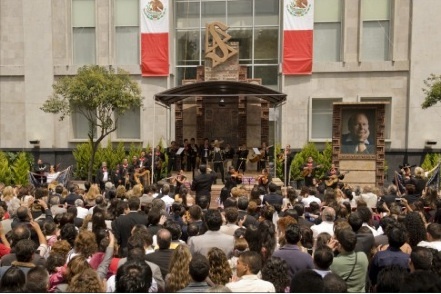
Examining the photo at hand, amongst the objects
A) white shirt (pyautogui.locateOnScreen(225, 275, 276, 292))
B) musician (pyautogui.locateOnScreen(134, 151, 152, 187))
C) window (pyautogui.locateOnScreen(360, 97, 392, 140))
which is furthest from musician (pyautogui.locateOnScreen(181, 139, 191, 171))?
white shirt (pyautogui.locateOnScreen(225, 275, 276, 292))

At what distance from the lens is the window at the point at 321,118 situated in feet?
77.8

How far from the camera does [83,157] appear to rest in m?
23.5

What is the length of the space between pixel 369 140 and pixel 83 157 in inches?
546

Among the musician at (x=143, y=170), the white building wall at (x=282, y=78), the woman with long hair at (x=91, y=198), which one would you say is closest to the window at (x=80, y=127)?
the white building wall at (x=282, y=78)

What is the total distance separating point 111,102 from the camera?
65.8 feet

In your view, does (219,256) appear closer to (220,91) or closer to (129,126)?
(220,91)

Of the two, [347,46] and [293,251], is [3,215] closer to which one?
[293,251]

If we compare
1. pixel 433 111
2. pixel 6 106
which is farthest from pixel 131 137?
pixel 433 111

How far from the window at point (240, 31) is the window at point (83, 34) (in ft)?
14.8

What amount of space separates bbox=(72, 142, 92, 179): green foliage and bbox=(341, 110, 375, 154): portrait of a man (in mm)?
12526

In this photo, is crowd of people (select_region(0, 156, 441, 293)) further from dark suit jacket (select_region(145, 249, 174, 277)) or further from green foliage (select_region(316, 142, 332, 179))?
green foliage (select_region(316, 142, 332, 179))

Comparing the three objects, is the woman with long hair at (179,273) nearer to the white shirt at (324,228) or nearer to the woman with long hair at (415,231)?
the white shirt at (324,228)

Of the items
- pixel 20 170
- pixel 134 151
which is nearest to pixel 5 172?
pixel 20 170

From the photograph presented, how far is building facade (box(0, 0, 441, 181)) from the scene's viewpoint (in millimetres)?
22734
